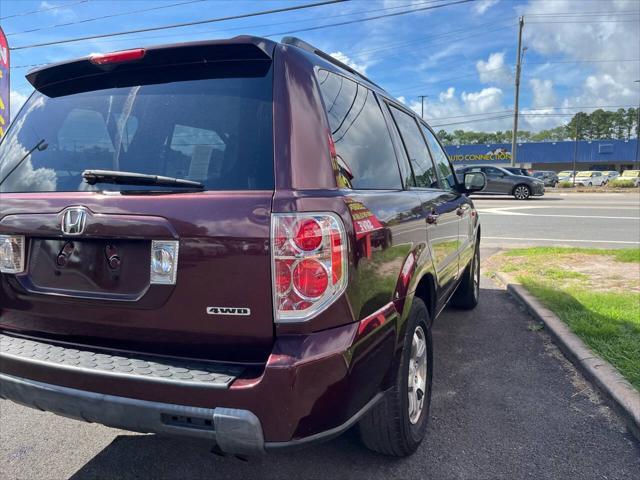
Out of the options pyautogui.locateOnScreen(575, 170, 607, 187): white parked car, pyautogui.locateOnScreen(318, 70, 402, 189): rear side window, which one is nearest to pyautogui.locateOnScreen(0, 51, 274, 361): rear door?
pyautogui.locateOnScreen(318, 70, 402, 189): rear side window

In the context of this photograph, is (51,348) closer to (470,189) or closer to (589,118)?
(470,189)

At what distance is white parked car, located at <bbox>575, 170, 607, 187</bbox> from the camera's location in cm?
4538

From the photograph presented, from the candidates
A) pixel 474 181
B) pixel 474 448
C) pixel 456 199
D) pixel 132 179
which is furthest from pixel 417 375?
pixel 474 181

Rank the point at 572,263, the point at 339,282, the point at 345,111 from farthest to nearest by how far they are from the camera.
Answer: the point at 572,263, the point at 345,111, the point at 339,282

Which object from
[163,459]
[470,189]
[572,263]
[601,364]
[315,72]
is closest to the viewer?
[315,72]

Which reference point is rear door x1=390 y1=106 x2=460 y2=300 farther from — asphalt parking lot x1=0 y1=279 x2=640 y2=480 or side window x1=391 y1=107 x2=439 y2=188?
asphalt parking lot x1=0 y1=279 x2=640 y2=480

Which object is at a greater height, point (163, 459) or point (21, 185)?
point (21, 185)

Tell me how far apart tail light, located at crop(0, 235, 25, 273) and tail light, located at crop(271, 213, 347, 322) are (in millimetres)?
1246

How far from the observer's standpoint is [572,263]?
7.61 meters

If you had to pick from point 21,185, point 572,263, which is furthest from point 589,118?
point 21,185


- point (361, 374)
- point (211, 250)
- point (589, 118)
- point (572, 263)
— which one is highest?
point (589, 118)

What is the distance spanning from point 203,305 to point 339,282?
0.53 m

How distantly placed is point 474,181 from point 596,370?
2.13 meters

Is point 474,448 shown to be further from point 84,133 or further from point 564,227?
point 564,227
